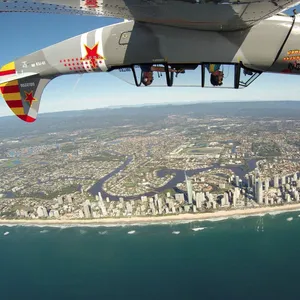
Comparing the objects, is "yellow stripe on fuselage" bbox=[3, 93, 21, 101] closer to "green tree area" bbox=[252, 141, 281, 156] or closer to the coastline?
the coastline

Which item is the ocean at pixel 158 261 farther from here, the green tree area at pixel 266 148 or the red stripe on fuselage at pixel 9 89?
the green tree area at pixel 266 148

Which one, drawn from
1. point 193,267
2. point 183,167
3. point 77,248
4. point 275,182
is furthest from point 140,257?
point 183,167

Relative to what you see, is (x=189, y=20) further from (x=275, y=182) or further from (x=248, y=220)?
(x=275, y=182)

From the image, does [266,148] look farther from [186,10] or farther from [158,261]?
[186,10]

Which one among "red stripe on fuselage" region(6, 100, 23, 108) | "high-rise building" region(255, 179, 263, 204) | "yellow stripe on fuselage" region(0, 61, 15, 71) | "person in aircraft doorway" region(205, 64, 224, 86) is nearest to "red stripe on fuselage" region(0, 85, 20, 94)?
"red stripe on fuselage" region(6, 100, 23, 108)

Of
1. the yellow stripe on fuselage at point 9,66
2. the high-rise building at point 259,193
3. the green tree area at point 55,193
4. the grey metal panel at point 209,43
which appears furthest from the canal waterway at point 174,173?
the grey metal panel at point 209,43
